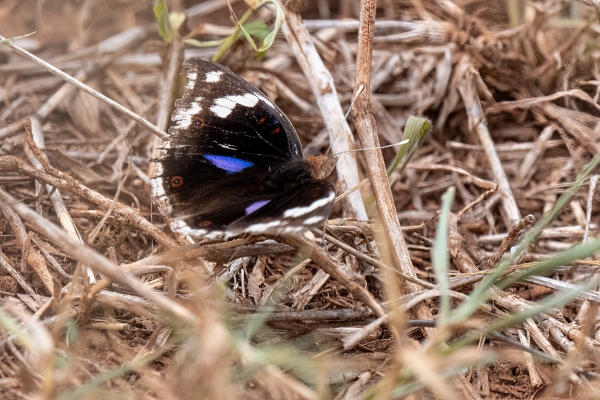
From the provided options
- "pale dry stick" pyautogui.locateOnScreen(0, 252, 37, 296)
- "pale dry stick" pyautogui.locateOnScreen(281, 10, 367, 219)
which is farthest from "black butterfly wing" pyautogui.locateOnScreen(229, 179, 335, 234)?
"pale dry stick" pyautogui.locateOnScreen(0, 252, 37, 296)

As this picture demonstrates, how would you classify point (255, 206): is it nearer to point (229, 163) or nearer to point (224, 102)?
point (229, 163)

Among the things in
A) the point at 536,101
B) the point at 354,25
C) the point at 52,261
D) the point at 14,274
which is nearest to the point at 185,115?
the point at 52,261

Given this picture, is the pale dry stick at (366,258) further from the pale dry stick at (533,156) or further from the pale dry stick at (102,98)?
the pale dry stick at (533,156)

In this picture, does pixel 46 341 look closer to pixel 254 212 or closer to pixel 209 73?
pixel 254 212

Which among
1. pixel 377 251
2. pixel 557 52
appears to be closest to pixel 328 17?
pixel 557 52

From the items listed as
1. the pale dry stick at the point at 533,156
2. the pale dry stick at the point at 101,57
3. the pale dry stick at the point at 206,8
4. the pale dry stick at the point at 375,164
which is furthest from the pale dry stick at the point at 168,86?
the pale dry stick at the point at 533,156
